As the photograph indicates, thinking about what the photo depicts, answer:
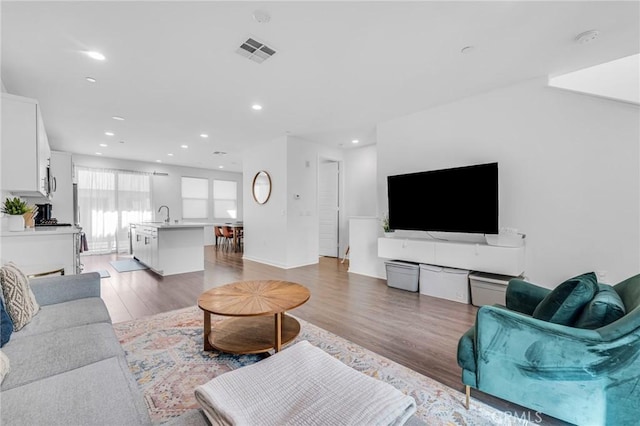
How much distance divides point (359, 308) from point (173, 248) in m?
3.65

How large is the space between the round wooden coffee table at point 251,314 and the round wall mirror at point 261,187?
366 centimetres

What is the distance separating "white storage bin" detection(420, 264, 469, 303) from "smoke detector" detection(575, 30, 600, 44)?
258 centimetres

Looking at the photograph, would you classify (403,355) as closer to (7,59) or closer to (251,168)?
(7,59)

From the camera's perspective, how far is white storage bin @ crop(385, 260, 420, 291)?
3902 millimetres

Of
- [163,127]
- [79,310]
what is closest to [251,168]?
[163,127]

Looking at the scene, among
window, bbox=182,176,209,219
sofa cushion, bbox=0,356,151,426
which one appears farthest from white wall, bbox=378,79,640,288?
window, bbox=182,176,209,219

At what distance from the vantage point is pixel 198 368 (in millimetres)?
2027

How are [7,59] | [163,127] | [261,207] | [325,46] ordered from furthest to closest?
[261,207]
[163,127]
[7,59]
[325,46]

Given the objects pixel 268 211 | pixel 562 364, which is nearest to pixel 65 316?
pixel 562 364

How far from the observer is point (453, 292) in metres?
3.54

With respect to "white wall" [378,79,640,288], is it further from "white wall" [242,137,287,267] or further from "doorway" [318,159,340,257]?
"doorway" [318,159,340,257]

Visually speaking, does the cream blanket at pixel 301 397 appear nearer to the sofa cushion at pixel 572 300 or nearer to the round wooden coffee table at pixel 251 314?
the round wooden coffee table at pixel 251 314

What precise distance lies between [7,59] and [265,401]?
Result: 4.16 meters

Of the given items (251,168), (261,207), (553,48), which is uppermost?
(553,48)
